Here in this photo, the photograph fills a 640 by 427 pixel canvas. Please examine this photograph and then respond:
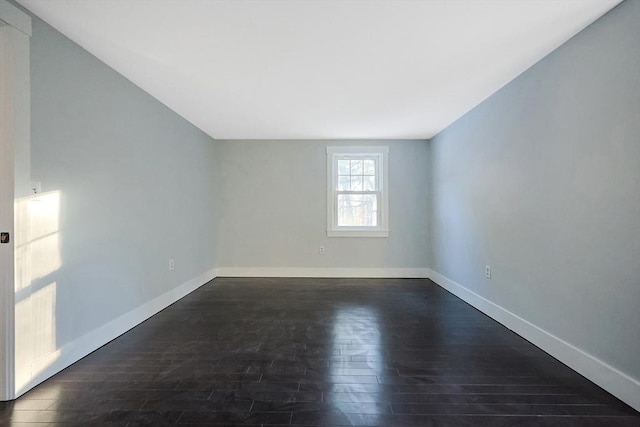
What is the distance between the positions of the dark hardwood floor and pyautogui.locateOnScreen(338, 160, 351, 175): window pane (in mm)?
2595

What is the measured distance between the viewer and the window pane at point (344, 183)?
505 cm

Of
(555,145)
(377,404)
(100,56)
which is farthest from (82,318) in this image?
(555,145)

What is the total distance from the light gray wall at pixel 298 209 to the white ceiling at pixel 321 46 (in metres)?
1.56

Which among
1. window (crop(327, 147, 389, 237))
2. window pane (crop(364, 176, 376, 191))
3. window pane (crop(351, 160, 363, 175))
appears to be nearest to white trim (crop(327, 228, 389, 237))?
window (crop(327, 147, 389, 237))

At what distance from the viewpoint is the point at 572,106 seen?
6.84 ft

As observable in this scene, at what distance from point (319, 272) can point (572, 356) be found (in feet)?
11.1

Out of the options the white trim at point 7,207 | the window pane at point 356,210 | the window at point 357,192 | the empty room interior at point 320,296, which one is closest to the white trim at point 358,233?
the window at point 357,192

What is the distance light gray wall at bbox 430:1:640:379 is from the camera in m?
1.71

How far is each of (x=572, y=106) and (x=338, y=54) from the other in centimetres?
169

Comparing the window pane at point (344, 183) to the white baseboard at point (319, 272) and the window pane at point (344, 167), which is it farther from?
the white baseboard at point (319, 272)

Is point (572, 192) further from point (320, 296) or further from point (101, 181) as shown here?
point (101, 181)

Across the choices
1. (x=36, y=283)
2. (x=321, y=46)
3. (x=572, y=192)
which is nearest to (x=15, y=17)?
(x=36, y=283)

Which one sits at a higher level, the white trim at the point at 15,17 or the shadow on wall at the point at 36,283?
the white trim at the point at 15,17

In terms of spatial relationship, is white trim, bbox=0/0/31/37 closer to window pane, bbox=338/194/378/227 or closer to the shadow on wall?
the shadow on wall
